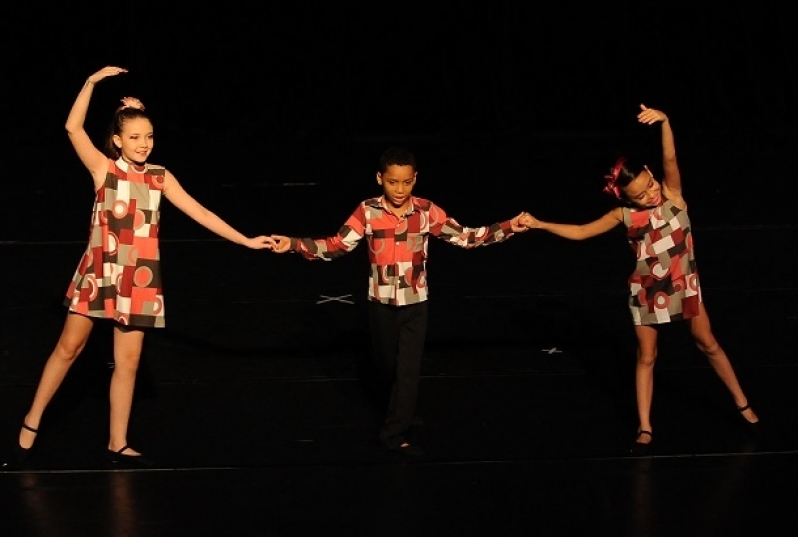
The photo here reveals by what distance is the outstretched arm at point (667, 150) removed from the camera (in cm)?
564

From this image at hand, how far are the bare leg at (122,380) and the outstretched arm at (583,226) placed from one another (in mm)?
1704

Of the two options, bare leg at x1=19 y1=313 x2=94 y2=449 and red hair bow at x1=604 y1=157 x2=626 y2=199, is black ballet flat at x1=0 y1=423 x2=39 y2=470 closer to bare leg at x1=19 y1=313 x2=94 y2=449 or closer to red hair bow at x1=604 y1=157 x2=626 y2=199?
bare leg at x1=19 y1=313 x2=94 y2=449

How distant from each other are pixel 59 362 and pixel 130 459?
48 cm

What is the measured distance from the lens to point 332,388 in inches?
263

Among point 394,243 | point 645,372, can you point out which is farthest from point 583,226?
point 394,243

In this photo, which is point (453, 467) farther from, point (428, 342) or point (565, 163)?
point (565, 163)

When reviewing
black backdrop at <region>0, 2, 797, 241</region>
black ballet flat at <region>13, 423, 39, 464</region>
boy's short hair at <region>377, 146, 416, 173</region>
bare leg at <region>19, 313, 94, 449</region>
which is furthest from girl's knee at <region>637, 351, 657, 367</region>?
black backdrop at <region>0, 2, 797, 241</region>

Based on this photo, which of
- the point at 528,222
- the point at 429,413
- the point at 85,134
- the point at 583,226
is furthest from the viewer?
the point at 429,413

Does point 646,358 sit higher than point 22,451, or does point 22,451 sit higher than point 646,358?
point 646,358

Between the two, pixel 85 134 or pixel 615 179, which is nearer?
pixel 85 134

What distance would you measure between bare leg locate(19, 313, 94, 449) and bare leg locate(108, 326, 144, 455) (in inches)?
5.6

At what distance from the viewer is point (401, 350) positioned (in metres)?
5.87

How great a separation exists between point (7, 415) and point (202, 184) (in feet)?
20.7

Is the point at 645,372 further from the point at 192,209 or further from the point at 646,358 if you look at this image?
the point at 192,209
